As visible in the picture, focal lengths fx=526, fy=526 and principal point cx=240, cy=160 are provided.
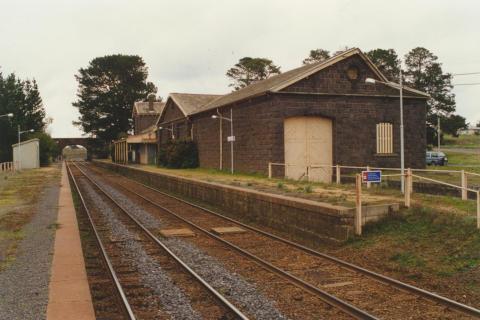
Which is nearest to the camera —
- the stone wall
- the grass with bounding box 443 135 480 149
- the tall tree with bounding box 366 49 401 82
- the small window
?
the stone wall

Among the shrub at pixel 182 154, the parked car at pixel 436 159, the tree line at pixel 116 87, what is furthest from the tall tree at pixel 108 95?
the parked car at pixel 436 159

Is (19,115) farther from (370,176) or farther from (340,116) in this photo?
(370,176)

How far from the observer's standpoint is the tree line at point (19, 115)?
61000 millimetres

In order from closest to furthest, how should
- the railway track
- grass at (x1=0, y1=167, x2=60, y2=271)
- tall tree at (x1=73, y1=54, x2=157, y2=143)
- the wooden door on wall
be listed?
the railway track
grass at (x1=0, y1=167, x2=60, y2=271)
the wooden door on wall
tall tree at (x1=73, y1=54, x2=157, y2=143)

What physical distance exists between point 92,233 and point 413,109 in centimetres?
1921

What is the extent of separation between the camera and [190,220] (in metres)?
16.0

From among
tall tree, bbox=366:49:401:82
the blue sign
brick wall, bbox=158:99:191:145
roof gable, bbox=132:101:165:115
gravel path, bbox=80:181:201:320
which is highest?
tall tree, bbox=366:49:401:82

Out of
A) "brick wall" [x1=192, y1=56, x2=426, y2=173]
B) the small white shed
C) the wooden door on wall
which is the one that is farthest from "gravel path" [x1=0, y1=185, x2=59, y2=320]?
the small white shed

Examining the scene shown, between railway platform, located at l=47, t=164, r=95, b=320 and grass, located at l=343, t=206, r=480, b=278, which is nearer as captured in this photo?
railway platform, located at l=47, t=164, r=95, b=320

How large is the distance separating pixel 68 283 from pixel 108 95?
68461 mm

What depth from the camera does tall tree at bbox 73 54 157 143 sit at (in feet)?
242

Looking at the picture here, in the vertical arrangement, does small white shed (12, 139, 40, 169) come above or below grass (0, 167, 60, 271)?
above

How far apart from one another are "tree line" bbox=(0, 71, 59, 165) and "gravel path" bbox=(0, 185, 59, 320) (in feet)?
169

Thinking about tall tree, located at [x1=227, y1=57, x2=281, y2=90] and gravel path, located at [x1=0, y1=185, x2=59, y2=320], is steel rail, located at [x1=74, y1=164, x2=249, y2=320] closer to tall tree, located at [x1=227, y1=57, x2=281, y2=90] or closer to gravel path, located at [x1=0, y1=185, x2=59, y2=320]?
gravel path, located at [x1=0, y1=185, x2=59, y2=320]
